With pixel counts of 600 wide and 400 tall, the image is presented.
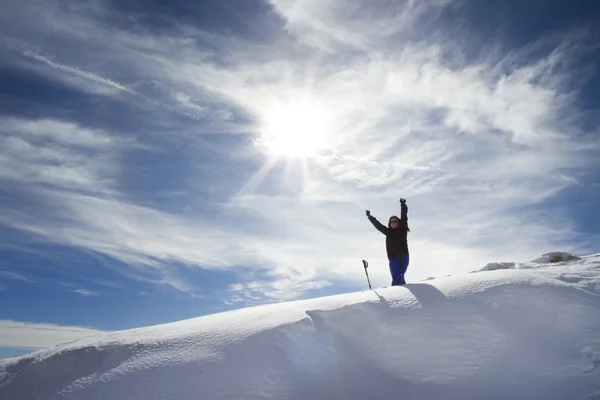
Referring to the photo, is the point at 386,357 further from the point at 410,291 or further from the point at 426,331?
the point at 410,291

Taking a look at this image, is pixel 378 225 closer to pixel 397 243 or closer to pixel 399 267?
pixel 397 243

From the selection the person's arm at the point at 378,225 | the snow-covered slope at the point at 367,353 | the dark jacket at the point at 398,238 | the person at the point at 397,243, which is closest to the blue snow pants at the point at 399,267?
the person at the point at 397,243

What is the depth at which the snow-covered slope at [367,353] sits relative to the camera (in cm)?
419

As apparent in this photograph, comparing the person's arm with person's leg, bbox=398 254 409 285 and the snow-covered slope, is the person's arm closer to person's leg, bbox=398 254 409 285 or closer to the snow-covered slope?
person's leg, bbox=398 254 409 285

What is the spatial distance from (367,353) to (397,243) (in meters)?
5.34

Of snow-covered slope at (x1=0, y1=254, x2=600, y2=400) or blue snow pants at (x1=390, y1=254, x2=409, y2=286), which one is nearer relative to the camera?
snow-covered slope at (x1=0, y1=254, x2=600, y2=400)

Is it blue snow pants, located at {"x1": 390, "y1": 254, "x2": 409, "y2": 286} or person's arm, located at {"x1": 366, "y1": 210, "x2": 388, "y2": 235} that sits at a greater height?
person's arm, located at {"x1": 366, "y1": 210, "x2": 388, "y2": 235}

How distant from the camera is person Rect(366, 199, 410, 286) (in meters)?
9.59

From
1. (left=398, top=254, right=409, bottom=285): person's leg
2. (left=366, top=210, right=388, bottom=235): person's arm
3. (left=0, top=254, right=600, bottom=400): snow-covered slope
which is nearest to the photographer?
(left=0, top=254, right=600, bottom=400): snow-covered slope

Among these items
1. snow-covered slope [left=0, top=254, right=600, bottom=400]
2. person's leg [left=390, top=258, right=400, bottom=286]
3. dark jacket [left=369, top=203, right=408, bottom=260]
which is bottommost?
snow-covered slope [left=0, top=254, right=600, bottom=400]

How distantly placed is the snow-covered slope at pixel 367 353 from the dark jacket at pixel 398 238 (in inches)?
152

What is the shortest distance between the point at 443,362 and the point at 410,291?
1.53 m


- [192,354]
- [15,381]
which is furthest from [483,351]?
[15,381]

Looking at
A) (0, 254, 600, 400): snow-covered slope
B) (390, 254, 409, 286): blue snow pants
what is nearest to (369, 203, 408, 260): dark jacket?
(390, 254, 409, 286): blue snow pants
